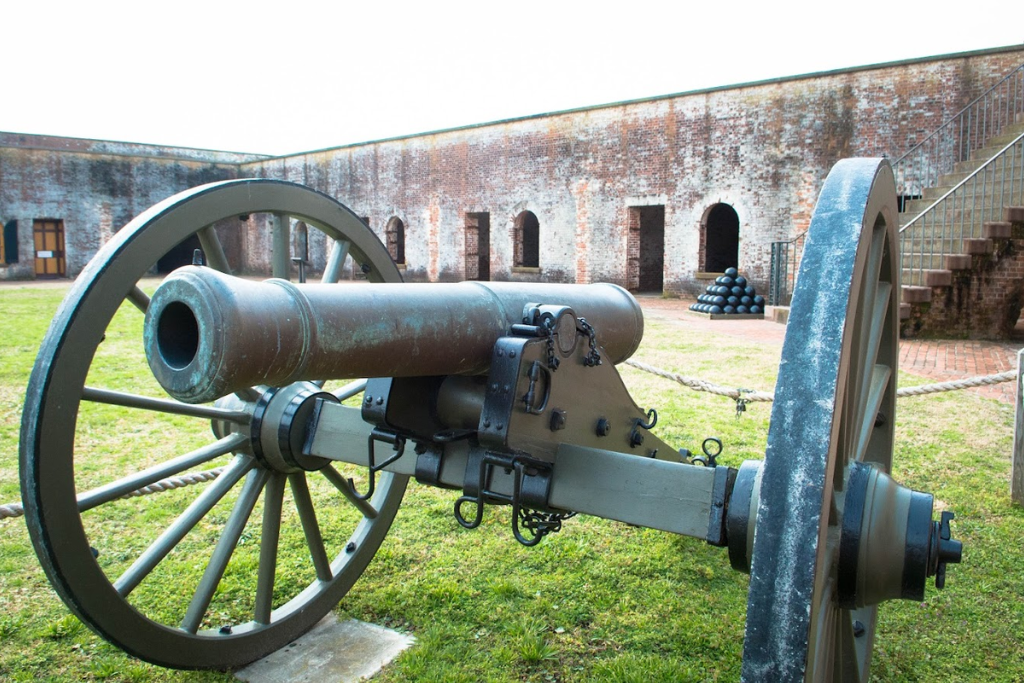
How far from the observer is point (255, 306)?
156cm

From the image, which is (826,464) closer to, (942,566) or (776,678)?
(776,678)

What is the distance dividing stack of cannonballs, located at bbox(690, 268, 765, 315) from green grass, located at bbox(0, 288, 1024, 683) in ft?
31.7

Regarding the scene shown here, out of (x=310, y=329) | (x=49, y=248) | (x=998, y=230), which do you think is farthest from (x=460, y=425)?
(x=49, y=248)

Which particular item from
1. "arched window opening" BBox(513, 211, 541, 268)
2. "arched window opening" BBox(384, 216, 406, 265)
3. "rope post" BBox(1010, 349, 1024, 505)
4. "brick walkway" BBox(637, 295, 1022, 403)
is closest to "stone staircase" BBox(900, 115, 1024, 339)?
"brick walkway" BBox(637, 295, 1022, 403)

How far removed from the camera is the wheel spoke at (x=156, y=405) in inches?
89.1

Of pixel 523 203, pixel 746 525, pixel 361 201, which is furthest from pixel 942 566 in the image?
pixel 361 201

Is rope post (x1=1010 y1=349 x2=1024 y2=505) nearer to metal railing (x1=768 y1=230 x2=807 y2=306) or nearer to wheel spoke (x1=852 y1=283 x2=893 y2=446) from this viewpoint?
wheel spoke (x1=852 y1=283 x2=893 y2=446)

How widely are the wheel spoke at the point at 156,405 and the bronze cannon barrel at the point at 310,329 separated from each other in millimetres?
785

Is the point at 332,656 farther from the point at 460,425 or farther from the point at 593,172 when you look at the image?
the point at 593,172

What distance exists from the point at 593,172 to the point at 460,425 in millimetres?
17822

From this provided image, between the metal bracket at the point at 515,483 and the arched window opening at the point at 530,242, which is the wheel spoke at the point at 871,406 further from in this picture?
the arched window opening at the point at 530,242

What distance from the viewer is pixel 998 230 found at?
1059 cm

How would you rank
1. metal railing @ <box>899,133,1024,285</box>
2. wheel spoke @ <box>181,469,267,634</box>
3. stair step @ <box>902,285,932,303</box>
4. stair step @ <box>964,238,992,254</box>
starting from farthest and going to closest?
Result: metal railing @ <box>899,133,1024,285</box> < stair step @ <box>964,238,992,254</box> < stair step @ <box>902,285,932,303</box> < wheel spoke @ <box>181,469,267,634</box>

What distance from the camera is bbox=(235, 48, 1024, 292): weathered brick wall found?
14.9 metres
